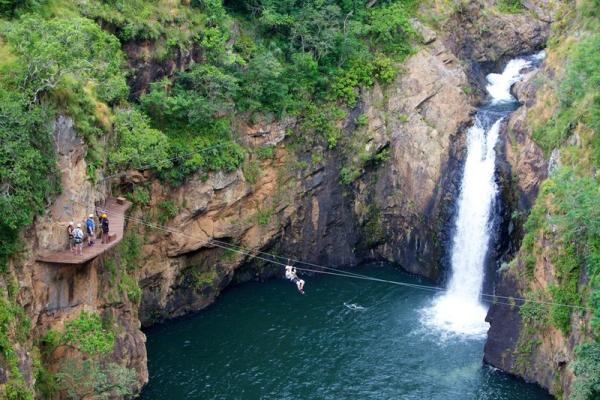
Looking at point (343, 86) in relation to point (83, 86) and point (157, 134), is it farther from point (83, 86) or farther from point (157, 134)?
point (83, 86)

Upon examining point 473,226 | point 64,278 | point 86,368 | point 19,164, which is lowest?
point 86,368

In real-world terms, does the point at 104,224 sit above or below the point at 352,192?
below

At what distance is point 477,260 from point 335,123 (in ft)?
32.1

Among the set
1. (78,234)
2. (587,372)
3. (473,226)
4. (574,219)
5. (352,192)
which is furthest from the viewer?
(352,192)

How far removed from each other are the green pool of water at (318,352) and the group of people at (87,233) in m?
6.99

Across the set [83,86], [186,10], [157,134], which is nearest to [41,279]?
[83,86]

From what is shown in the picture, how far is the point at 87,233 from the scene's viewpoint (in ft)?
76.7

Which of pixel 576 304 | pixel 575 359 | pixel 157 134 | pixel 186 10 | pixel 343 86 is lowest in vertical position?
pixel 575 359

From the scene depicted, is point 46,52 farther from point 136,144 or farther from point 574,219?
point 574,219


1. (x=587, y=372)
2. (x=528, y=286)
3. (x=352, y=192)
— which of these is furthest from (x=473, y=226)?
(x=587, y=372)

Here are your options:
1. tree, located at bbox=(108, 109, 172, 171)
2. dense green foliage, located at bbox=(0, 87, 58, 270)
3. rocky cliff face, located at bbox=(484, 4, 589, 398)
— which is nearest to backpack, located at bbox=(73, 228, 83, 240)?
dense green foliage, located at bbox=(0, 87, 58, 270)

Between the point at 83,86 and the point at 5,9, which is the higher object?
the point at 5,9

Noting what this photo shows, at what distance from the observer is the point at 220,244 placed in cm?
3359

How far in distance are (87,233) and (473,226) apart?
61.0ft
